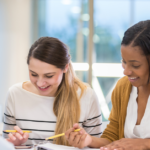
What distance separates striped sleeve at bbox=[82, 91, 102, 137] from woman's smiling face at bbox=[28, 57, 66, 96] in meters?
0.29

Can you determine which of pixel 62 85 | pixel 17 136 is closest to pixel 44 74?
pixel 62 85

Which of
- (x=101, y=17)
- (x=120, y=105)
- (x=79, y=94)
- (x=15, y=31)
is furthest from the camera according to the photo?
(x=101, y=17)

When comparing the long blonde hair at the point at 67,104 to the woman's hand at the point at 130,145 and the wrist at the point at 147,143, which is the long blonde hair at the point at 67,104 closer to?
the woman's hand at the point at 130,145

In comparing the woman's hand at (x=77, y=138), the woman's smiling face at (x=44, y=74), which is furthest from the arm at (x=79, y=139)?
the woman's smiling face at (x=44, y=74)

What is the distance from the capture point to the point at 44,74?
1.37m

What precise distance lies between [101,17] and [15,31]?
1475mm

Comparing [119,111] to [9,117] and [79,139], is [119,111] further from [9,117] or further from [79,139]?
[9,117]

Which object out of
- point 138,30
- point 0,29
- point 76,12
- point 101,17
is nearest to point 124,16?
point 101,17

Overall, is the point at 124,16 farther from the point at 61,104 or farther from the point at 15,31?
the point at 61,104

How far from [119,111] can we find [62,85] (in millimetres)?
431

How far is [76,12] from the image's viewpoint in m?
4.08

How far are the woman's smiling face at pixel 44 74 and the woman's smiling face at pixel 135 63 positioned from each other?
0.45 meters

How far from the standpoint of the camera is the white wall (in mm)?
2900

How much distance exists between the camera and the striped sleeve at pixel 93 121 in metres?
1.52
